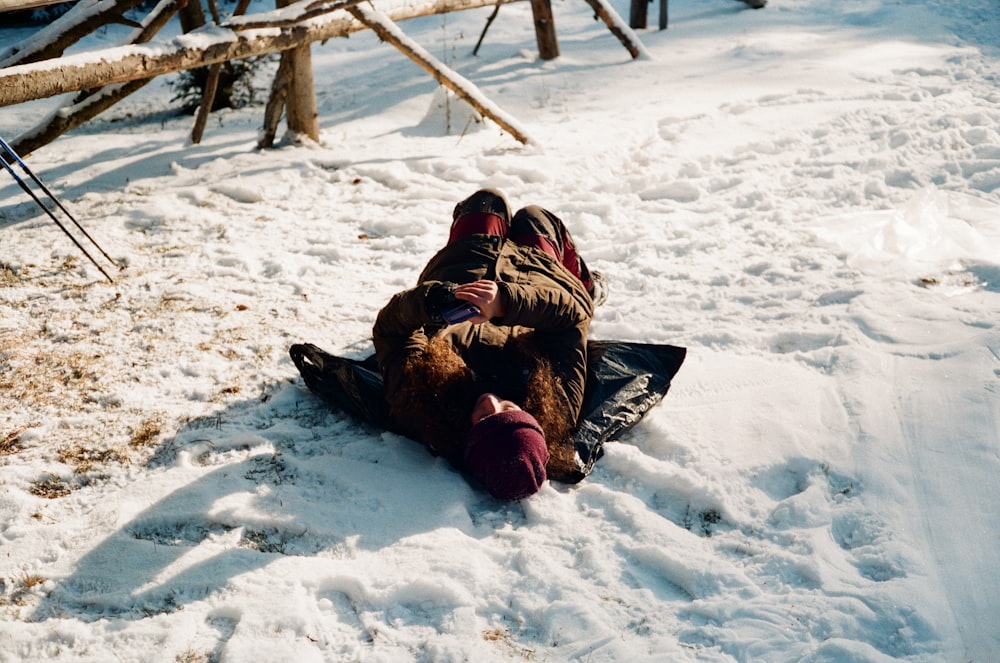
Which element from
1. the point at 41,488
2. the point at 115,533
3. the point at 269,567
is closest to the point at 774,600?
the point at 269,567

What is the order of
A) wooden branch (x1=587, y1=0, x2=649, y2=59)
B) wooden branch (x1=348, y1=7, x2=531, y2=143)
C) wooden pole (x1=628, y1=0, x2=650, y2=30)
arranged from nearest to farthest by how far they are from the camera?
wooden branch (x1=348, y1=7, x2=531, y2=143), wooden branch (x1=587, y1=0, x2=649, y2=59), wooden pole (x1=628, y1=0, x2=650, y2=30)

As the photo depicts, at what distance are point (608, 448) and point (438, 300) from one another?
3.18ft

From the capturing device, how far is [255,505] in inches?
124

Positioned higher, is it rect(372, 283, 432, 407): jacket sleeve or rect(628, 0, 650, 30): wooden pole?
rect(628, 0, 650, 30): wooden pole

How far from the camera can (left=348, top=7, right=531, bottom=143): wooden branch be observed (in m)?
6.17

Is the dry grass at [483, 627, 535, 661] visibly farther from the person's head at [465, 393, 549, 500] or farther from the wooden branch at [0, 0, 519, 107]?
the wooden branch at [0, 0, 519, 107]

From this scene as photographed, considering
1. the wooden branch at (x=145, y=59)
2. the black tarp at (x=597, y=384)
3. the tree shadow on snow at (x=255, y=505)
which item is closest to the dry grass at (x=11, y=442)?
the tree shadow on snow at (x=255, y=505)

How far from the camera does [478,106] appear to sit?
668 centimetres

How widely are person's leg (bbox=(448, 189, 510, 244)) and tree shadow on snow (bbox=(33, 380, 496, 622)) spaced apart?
1.04 m

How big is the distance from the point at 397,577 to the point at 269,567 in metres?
0.44

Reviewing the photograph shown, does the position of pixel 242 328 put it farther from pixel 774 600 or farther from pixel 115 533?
pixel 774 600

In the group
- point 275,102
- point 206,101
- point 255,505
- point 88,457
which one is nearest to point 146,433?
point 88,457

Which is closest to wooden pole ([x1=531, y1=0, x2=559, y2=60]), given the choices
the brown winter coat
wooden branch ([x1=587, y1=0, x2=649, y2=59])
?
wooden branch ([x1=587, y1=0, x2=649, y2=59])

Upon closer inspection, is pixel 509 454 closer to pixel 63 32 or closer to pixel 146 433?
pixel 146 433
